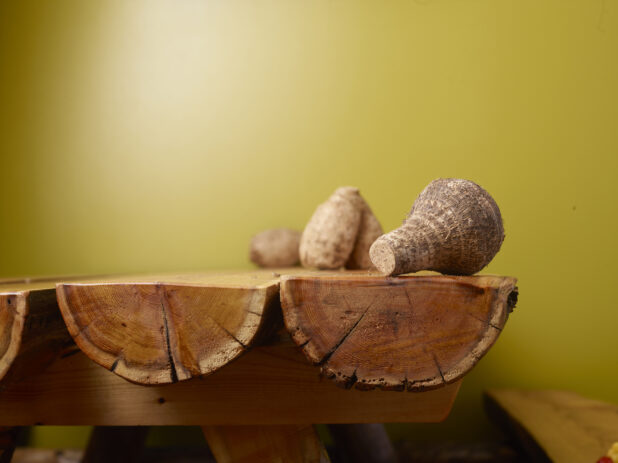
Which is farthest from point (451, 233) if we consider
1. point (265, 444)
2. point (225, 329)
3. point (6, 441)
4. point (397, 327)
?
point (6, 441)

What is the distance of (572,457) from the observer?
2.83 feet

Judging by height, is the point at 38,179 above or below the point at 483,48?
below

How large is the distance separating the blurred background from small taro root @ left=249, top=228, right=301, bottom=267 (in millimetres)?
113

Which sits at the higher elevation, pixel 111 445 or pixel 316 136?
pixel 316 136

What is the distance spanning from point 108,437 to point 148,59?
1183 mm

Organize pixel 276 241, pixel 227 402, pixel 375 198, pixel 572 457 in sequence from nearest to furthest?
pixel 227 402 → pixel 572 457 → pixel 276 241 → pixel 375 198

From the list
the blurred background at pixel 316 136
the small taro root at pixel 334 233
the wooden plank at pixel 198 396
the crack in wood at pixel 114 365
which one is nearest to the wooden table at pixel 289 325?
the crack in wood at pixel 114 365

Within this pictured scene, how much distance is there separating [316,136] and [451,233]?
902mm

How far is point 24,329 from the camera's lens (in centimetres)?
56

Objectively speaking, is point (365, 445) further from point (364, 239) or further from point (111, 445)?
point (111, 445)

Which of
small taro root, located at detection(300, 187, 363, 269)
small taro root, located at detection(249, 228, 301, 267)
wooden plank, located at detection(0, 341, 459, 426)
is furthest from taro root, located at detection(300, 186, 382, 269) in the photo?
wooden plank, located at detection(0, 341, 459, 426)

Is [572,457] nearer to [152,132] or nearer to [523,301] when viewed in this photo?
[523,301]

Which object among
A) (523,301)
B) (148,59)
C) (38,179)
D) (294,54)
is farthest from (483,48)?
(38,179)

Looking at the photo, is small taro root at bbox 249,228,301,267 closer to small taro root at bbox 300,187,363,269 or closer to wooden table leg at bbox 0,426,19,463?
small taro root at bbox 300,187,363,269
